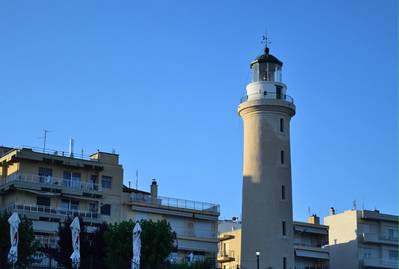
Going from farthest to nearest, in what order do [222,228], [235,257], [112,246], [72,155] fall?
[222,228] → [235,257] → [72,155] → [112,246]

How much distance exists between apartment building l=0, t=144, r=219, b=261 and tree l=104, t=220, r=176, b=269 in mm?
7251

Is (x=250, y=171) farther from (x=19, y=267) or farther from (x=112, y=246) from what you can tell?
(x=19, y=267)

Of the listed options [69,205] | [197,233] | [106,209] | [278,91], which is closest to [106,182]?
[106,209]

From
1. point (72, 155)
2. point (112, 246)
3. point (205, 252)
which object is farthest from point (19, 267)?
point (205, 252)

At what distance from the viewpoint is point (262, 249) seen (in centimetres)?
6281

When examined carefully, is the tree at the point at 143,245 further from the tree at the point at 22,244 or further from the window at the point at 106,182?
the window at the point at 106,182

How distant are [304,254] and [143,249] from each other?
23.9 metres

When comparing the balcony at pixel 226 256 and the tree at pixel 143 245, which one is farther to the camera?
the balcony at pixel 226 256

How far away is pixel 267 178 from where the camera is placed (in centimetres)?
6369

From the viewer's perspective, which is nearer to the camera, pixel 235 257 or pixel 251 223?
pixel 251 223

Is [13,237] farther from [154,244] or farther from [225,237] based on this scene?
[225,237]

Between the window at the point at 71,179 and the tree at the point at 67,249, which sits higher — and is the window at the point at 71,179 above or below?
above

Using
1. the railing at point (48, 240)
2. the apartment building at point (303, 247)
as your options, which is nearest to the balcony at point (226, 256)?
the apartment building at point (303, 247)

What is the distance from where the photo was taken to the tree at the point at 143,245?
183 feet
